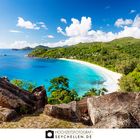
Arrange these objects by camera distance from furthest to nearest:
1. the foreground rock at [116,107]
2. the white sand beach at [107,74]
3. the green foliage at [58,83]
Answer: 1. the white sand beach at [107,74]
2. the green foliage at [58,83]
3. the foreground rock at [116,107]

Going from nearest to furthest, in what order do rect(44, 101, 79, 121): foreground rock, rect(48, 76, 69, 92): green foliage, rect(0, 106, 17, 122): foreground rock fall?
rect(0, 106, 17, 122): foreground rock, rect(44, 101, 79, 121): foreground rock, rect(48, 76, 69, 92): green foliage

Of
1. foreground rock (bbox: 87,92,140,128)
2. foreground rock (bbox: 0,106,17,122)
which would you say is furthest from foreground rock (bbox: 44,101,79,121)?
foreground rock (bbox: 0,106,17,122)

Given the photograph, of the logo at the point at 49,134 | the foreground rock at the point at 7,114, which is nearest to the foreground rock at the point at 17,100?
the foreground rock at the point at 7,114

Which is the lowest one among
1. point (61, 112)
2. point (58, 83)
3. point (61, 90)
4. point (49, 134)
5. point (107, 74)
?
point (107, 74)

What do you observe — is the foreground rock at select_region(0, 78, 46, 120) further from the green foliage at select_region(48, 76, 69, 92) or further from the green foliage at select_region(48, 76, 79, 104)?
the green foliage at select_region(48, 76, 69, 92)

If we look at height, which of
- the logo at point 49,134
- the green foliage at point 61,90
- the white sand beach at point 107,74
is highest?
the logo at point 49,134

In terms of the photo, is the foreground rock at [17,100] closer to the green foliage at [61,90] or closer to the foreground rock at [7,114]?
the foreground rock at [7,114]

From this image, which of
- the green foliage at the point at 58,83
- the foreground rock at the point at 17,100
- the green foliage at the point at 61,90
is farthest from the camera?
the green foliage at the point at 58,83

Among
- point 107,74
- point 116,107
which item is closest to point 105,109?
point 116,107

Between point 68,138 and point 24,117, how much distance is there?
1203 millimetres

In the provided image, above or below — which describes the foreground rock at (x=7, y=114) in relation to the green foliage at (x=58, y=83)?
above

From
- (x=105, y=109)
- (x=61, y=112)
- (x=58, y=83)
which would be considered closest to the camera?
(x=105, y=109)

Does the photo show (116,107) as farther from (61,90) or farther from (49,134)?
(61,90)

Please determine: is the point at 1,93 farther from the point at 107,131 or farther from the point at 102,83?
the point at 102,83
